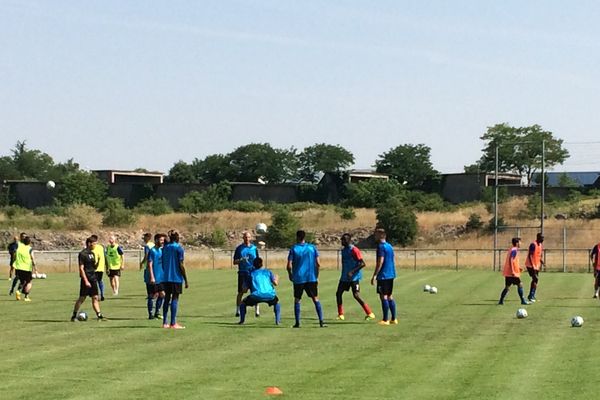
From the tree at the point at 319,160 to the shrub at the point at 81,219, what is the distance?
6269 cm

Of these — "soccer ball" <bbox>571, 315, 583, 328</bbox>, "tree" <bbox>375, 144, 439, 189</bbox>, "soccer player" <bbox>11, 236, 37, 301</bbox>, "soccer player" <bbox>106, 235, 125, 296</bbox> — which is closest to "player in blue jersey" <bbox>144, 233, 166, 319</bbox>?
"soccer player" <bbox>11, 236, 37, 301</bbox>

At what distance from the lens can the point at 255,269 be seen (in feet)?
73.2

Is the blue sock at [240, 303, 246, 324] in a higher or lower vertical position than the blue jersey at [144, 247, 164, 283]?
lower

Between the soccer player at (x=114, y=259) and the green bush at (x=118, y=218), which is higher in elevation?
the green bush at (x=118, y=218)

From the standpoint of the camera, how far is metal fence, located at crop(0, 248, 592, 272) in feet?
189

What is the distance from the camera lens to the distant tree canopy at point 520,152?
92681 mm

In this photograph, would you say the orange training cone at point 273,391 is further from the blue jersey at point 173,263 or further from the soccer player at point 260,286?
the blue jersey at point 173,263

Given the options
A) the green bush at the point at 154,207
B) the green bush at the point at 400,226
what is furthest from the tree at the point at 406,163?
the green bush at the point at 400,226

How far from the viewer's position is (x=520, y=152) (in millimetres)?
98188

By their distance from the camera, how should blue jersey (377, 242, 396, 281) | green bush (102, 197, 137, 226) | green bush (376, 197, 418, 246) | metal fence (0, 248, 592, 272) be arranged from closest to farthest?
blue jersey (377, 242, 396, 281) < metal fence (0, 248, 592, 272) < green bush (376, 197, 418, 246) < green bush (102, 197, 137, 226)

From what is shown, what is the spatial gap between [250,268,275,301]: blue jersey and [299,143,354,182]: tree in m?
129

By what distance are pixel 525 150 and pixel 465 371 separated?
79.7 metres

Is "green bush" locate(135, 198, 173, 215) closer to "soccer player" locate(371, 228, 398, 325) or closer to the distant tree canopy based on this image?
the distant tree canopy

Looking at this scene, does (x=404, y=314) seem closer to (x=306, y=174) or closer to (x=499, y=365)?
(x=499, y=365)
